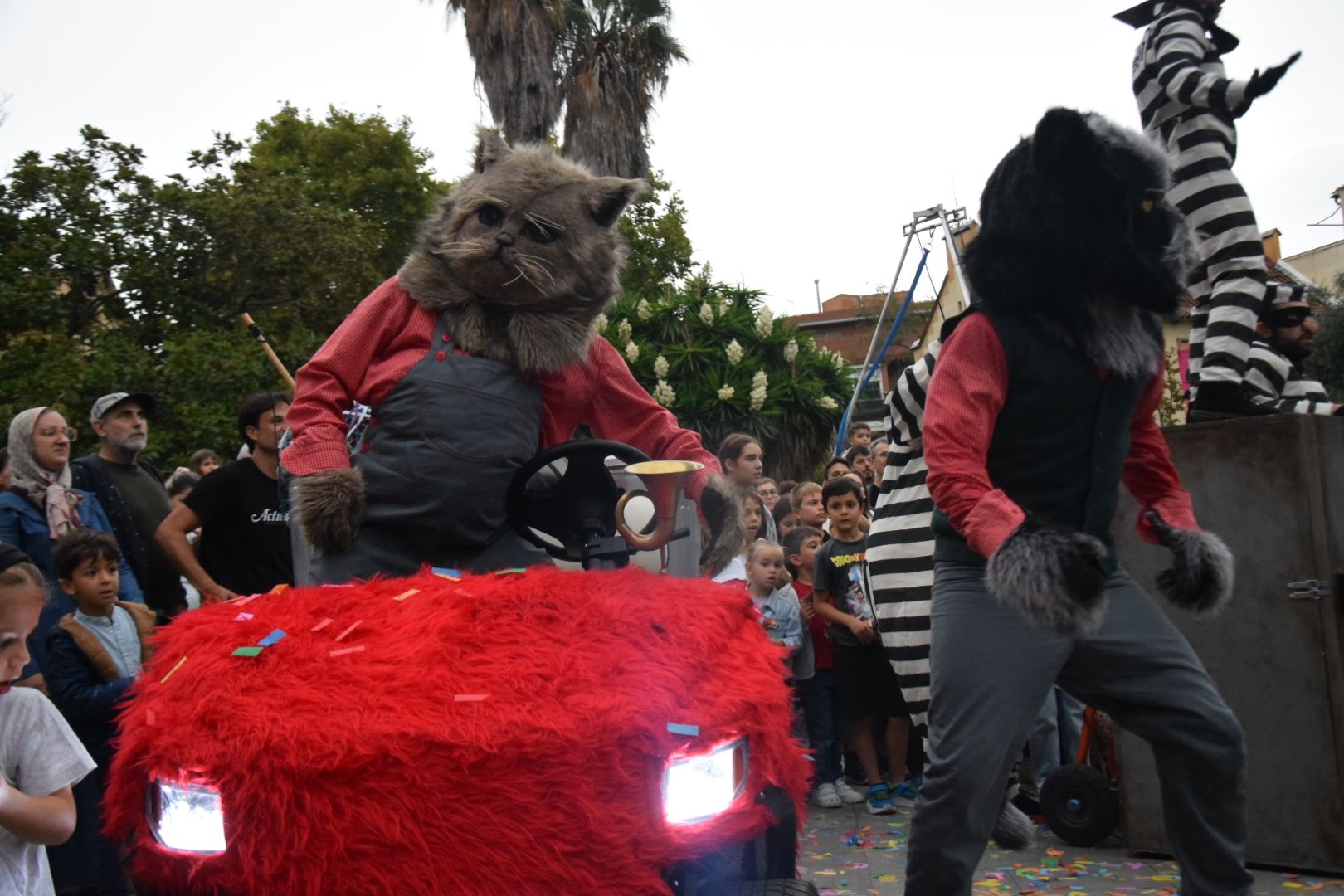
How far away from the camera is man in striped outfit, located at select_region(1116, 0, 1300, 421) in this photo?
4.84 meters

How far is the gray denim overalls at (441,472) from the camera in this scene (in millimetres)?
3268

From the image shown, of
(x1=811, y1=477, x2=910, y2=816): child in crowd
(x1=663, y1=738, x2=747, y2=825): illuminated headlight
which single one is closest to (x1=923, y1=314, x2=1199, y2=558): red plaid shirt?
(x1=663, y1=738, x2=747, y2=825): illuminated headlight

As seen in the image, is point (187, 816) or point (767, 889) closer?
point (187, 816)

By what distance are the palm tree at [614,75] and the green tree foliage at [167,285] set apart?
3.80 meters

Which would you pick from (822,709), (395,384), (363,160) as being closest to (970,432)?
(395,384)

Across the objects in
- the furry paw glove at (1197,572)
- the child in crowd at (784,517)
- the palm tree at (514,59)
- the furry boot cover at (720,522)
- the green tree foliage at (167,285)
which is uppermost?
the palm tree at (514,59)

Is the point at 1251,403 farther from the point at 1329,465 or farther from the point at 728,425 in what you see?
Result: the point at 728,425

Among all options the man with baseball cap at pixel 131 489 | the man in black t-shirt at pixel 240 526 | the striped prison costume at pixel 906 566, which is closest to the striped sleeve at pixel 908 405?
the striped prison costume at pixel 906 566

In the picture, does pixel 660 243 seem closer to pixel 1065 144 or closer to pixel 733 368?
pixel 733 368

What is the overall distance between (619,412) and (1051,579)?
56.7 inches

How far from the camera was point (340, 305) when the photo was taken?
19.7m

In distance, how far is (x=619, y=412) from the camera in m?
3.84

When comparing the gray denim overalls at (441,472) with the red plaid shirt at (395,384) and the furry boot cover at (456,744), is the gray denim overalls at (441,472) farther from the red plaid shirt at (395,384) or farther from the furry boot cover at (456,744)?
the furry boot cover at (456,744)

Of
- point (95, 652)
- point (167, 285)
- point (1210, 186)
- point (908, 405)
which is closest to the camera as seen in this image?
point (908, 405)
